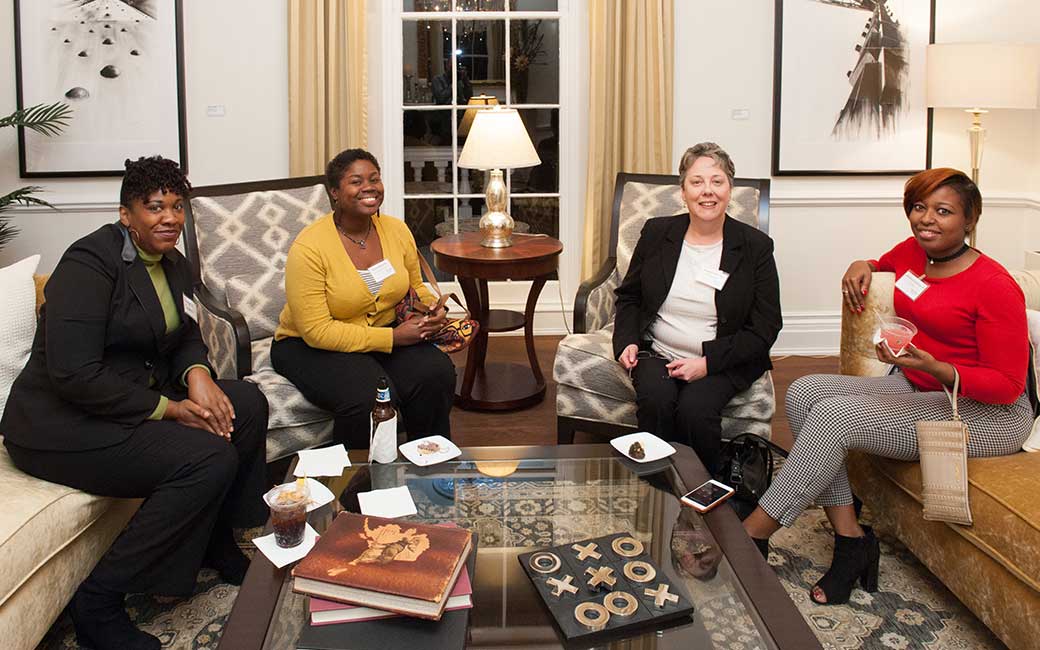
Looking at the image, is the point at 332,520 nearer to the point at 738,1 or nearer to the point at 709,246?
the point at 709,246

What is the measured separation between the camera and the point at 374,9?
539 centimetres

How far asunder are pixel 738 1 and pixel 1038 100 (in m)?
1.65

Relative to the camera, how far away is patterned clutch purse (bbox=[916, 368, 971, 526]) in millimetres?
2670

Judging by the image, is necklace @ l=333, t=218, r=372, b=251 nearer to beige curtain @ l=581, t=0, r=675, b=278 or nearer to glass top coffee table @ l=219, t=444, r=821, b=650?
glass top coffee table @ l=219, t=444, r=821, b=650

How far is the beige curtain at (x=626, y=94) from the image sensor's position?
5297mm

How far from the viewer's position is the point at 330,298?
11.2ft

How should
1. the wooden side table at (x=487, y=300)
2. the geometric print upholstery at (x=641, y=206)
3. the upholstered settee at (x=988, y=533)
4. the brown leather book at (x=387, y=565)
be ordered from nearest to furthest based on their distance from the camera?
the brown leather book at (x=387, y=565)
the upholstered settee at (x=988, y=533)
the geometric print upholstery at (x=641, y=206)
the wooden side table at (x=487, y=300)

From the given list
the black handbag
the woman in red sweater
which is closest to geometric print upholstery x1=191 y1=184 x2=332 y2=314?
the black handbag

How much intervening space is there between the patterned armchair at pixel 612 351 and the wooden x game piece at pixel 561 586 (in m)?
1.47

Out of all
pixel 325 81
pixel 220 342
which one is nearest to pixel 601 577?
pixel 220 342

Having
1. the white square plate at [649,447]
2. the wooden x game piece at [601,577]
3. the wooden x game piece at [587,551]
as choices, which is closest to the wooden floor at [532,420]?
the white square plate at [649,447]

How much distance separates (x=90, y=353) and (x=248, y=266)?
4.31 feet

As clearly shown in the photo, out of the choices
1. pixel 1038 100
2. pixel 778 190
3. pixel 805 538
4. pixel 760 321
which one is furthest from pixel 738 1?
pixel 805 538

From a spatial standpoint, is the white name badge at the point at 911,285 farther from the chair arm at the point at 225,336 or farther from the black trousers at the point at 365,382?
the chair arm at the point at 225,336
